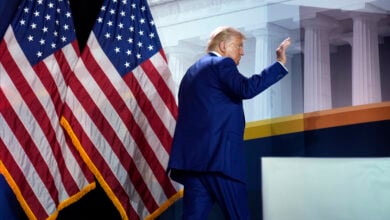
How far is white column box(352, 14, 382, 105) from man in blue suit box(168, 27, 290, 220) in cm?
52

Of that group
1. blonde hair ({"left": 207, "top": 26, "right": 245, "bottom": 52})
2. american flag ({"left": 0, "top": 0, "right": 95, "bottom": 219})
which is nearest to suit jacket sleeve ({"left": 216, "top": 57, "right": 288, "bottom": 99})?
blonde hair ({"left": 207, "top": 26, "right": 245, "bottom": 52})

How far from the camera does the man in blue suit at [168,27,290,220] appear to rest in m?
2.54

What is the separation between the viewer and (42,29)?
350cm

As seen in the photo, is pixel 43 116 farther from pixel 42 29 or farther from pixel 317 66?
pixel 317 66

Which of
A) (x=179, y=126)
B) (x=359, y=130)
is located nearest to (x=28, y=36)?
(x=179, y=126)

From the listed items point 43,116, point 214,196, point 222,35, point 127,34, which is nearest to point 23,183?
point 43,116

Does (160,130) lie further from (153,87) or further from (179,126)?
(179,126)

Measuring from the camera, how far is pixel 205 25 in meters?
3.46

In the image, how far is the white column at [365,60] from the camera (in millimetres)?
2922

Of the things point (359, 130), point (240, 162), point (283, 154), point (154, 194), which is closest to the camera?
point (240, 162)

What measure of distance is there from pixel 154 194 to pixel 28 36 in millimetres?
1228

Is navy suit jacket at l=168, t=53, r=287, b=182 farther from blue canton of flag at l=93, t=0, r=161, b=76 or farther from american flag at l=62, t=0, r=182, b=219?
blue canton of flag at l=93, t=0, r=161, b=76

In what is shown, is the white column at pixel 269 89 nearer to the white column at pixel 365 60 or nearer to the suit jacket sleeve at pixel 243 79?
the white column at pixel 365 60

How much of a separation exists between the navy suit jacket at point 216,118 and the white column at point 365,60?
0.57 m
